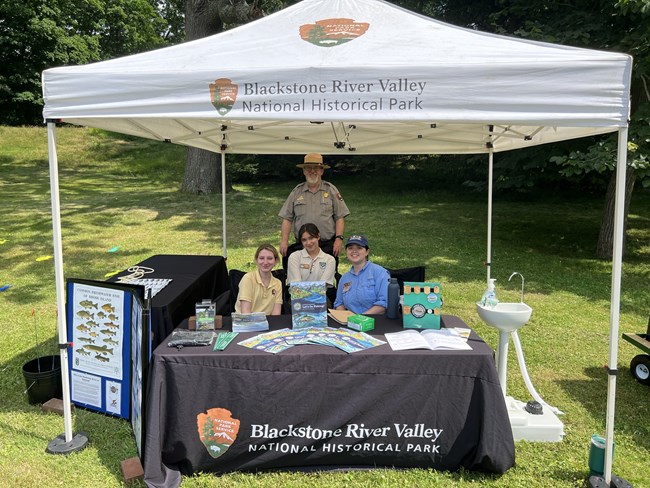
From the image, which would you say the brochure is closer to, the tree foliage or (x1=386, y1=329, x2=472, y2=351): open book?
(x1=386, y1=329, x2=472, y2=351): open book

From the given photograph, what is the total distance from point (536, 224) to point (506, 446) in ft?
32.8

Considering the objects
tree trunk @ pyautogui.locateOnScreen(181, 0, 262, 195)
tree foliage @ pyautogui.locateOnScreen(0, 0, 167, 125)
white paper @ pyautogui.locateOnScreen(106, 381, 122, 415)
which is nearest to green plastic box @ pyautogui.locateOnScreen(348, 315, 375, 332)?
white paper @ pyautogui.locateOnScreen(106, 381, 122, 415)

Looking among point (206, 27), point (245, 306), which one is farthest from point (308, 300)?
point (206, 27)

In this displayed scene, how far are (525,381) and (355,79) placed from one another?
6.75 ft

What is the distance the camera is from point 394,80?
2420 mm

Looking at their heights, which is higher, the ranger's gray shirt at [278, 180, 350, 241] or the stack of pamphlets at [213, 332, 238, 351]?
the ranger's gray shirt at [278, 180, 350, 241]

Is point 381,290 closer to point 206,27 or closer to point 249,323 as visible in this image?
point 249,323

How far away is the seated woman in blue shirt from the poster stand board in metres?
1.42

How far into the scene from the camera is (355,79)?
8.00 feet

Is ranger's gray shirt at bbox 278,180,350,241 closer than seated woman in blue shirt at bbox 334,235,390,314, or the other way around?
seated woman in blue shirt at bbox 334,235,390,314

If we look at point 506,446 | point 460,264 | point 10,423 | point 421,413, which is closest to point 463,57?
point 421,413

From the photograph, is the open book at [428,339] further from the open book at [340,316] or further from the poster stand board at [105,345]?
the poster stand board at [105,345]

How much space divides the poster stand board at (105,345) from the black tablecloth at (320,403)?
40 cm

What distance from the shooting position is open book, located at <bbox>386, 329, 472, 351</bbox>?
8.69 ft
